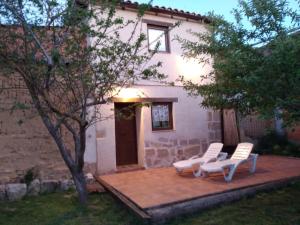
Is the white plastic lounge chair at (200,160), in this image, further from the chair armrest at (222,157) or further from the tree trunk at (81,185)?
the tree trunk at (81,185)

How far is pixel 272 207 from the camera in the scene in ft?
20.8

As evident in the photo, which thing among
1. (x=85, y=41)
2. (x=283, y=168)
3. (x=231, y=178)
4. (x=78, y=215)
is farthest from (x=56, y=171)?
(x=283, y=168)

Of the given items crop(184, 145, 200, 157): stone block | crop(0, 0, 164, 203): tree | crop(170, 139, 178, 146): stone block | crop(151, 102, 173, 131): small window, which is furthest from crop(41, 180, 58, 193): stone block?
crop(184, 145, 200, 157): stone block

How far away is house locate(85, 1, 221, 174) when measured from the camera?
33.1 ft

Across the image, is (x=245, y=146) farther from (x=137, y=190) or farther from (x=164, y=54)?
(x=164, y=54)

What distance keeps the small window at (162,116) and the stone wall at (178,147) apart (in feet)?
1.59

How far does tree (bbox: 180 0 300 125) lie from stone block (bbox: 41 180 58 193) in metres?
4.90

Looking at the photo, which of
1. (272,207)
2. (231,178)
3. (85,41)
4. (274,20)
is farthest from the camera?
(231,178)

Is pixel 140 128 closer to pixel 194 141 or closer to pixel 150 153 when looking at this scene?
pixel 150 153

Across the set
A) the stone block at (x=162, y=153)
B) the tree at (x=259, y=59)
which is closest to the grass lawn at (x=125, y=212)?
the tree at (x=259, y=59)

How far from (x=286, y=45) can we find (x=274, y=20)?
3.44 ft

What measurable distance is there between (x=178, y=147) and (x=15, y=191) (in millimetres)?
5607

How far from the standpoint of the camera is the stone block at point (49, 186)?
8.56m

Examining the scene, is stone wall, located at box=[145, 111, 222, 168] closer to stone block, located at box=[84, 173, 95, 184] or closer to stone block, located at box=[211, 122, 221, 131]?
stone block, located at box=[211, 122, 221, 131]
